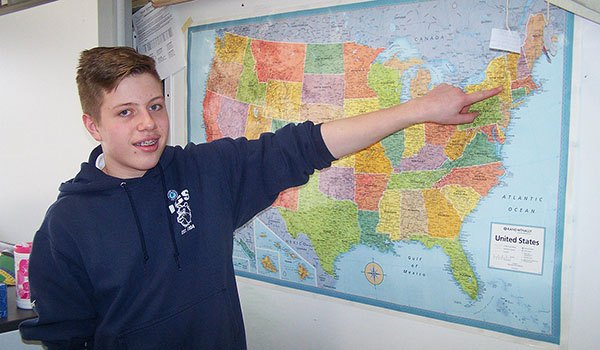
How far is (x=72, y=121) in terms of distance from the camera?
1.85 metres

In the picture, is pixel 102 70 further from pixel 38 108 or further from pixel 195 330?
pixel 38 108

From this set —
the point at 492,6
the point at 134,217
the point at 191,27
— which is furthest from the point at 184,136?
the point at 492,6

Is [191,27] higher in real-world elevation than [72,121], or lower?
higher

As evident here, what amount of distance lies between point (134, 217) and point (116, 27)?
100 centimetres

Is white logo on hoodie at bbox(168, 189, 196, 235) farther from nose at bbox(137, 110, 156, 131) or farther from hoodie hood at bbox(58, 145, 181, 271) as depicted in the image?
nose at bbox(137, 110, 156, 131)

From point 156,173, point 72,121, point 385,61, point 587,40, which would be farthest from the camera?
point 72,121

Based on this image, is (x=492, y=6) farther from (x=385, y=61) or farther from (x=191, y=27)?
(x=191, y=27)

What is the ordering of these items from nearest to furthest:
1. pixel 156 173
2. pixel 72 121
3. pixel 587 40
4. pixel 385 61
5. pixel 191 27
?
1. pixel 587 40
2. pixel 156 173
3. pixel 385 61
4. pixel 191 27
5. pixel 72 121

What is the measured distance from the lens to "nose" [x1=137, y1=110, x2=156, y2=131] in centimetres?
102

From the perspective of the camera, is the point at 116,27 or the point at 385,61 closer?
the point at 385,61

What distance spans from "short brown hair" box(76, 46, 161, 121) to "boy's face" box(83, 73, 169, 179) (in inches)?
0.5

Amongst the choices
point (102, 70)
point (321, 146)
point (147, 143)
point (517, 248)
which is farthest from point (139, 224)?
point (517, 248)

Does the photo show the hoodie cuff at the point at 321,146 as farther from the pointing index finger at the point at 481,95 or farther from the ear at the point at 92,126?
the ear at the point at 92,126

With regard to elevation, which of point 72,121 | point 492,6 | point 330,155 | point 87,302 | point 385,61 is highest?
point 492,6
